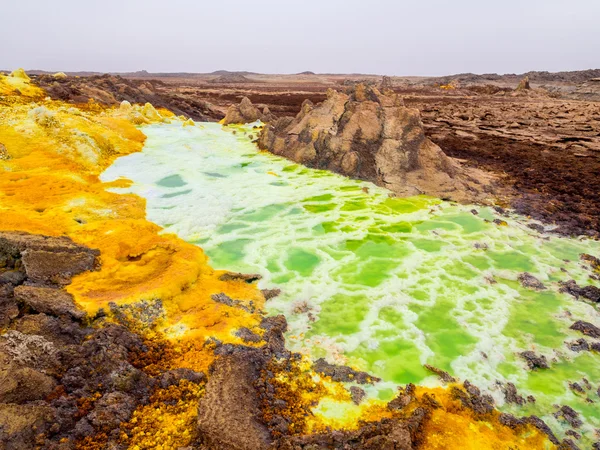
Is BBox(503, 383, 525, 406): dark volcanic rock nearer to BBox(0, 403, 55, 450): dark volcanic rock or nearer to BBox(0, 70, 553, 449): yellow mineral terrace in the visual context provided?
BBox(0, 70, 553, 449): yellow mineral terrace

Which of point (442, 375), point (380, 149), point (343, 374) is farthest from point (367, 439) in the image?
point (380, 149)

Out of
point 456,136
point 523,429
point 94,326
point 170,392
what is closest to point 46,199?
point 94,326

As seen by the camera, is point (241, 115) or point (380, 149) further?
point (241, 115)

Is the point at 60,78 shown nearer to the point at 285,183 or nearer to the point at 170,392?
the point at 285,183

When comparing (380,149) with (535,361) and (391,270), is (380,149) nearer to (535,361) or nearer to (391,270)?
(391,270)

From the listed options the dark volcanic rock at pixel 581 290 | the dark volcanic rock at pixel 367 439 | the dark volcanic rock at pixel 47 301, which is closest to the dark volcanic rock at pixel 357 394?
the dark volcanic rock at pixel 367 439

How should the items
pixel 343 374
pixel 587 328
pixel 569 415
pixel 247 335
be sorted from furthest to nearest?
pixel 587 328, pixel 247 335, pixel 343 374, pixel 569 415

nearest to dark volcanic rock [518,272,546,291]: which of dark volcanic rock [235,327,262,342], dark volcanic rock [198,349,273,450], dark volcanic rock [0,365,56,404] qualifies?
dark volcanic rock [235,327,262,342]

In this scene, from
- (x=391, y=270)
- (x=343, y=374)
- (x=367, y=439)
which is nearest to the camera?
(x=367, y=439)
